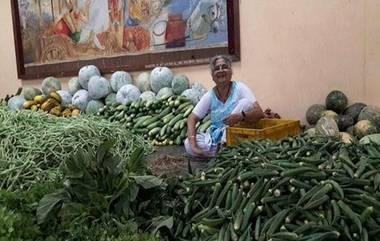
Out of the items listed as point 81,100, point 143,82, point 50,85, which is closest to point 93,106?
point 81,100

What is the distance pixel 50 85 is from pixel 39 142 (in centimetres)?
499

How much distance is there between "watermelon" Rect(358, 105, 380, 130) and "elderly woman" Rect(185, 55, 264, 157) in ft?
4.47

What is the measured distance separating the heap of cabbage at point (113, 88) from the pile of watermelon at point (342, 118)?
172 cm

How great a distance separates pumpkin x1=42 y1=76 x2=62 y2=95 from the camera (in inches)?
317

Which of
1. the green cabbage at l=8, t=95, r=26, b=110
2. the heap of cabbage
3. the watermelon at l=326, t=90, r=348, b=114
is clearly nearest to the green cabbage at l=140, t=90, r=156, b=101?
the heap of cabbage

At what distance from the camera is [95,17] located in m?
7.94

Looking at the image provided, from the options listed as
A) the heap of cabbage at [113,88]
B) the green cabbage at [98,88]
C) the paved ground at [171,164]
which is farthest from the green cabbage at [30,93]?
the paved ground at [171,164]

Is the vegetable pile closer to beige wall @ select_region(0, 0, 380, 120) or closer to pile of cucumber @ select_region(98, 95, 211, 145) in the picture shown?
pile of cucumber @ select_region(98, 95, 211, 145)

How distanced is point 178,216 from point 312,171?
0.77 meters

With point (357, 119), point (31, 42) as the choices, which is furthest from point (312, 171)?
point (31, 42)

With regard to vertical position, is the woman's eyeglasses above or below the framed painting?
below

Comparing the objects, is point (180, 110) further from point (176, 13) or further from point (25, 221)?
point (25, 221)

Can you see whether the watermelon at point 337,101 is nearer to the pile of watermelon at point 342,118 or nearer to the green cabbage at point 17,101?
the pile of watermelon at point 342,118

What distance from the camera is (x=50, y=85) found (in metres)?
8.09
